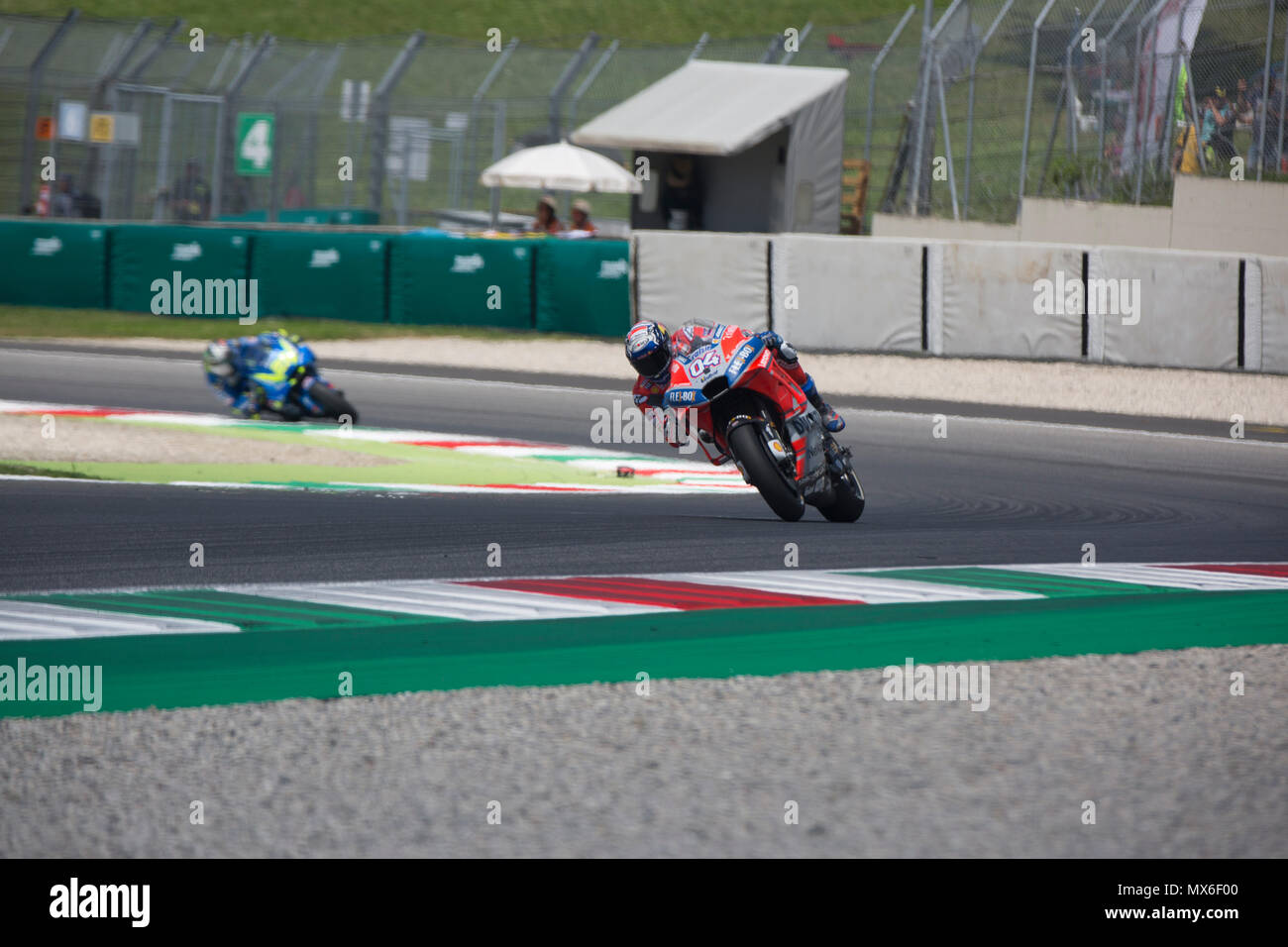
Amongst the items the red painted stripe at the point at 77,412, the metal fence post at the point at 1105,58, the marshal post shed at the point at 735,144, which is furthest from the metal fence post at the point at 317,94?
the red painted stripe at the point at 77,412

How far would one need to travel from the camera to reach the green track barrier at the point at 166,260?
71.5 feet

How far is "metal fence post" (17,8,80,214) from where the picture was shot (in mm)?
26281

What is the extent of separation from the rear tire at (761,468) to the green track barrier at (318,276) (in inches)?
549

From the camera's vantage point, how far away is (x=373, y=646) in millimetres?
5816

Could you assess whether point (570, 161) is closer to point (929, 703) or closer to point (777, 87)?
point (777, 87)

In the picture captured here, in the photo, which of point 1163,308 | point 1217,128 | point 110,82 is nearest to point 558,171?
point 110,82

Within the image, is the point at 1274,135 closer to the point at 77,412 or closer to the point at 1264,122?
the point at 1264,122

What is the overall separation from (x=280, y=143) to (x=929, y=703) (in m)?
25.9

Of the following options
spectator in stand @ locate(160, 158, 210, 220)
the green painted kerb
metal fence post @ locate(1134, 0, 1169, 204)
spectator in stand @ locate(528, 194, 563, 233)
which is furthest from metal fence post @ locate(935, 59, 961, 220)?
the green painted kerb

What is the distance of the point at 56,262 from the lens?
2248 centimetres

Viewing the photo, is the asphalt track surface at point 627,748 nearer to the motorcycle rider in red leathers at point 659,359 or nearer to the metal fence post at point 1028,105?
the motorcycle rider in red leathers at point 659,359

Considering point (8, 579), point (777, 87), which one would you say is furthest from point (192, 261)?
point (8, 579)

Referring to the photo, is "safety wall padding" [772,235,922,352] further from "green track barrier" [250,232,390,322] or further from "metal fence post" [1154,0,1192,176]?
"green track barrier" [250,232,390,322]

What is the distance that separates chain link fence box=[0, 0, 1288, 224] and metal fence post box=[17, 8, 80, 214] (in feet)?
0.12
